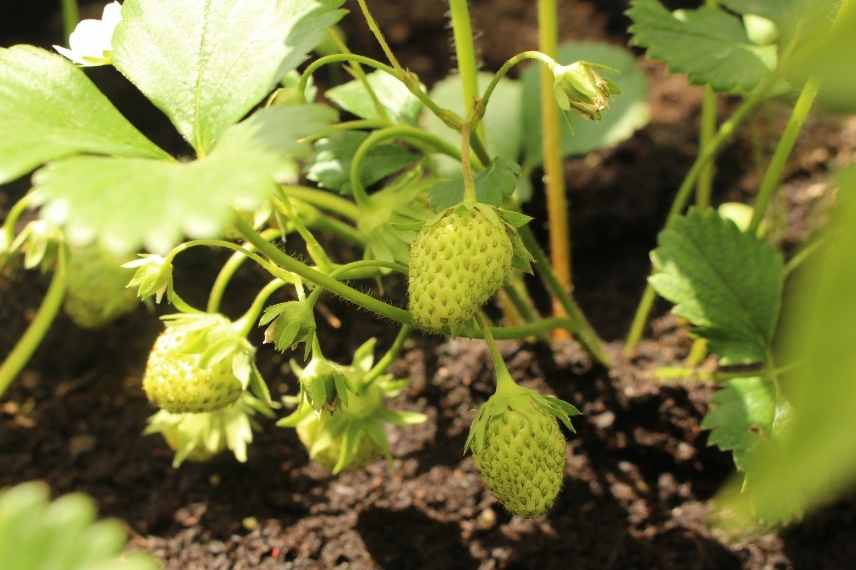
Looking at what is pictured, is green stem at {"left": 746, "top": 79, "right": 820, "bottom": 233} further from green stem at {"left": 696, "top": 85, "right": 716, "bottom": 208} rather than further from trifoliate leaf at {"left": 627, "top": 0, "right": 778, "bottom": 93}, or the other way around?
green stem at {"left": 696, "top": 85, "right": 716, "bottom": 208}

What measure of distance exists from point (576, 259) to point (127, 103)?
0.77 metres

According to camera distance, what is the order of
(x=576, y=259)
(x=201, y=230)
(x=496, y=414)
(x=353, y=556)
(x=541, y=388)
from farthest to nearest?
(x=576, y=259) → (x=541, y=388) → (x=353, y=556) → (x=496, y=414) → (x=201, y=230)

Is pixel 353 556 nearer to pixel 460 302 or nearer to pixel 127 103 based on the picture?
pixel 460 302

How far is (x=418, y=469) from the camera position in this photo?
1.31m

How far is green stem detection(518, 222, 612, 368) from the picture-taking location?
3.61 feet

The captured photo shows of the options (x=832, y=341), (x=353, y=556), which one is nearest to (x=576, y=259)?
(x=353, y=556)

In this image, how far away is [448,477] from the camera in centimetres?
129

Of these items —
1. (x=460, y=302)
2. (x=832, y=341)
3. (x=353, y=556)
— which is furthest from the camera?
(x=353, y=556)

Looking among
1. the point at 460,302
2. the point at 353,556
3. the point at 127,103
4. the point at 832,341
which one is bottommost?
the point at 353,556

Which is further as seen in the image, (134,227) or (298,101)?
(298,101)

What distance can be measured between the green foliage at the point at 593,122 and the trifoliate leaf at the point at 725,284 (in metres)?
0.41

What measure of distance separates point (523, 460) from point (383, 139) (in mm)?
337

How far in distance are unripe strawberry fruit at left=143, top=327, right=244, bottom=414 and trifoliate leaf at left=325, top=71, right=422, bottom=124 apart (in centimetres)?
36

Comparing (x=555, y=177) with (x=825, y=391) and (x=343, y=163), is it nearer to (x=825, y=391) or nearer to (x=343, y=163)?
(x=343, y=163)
